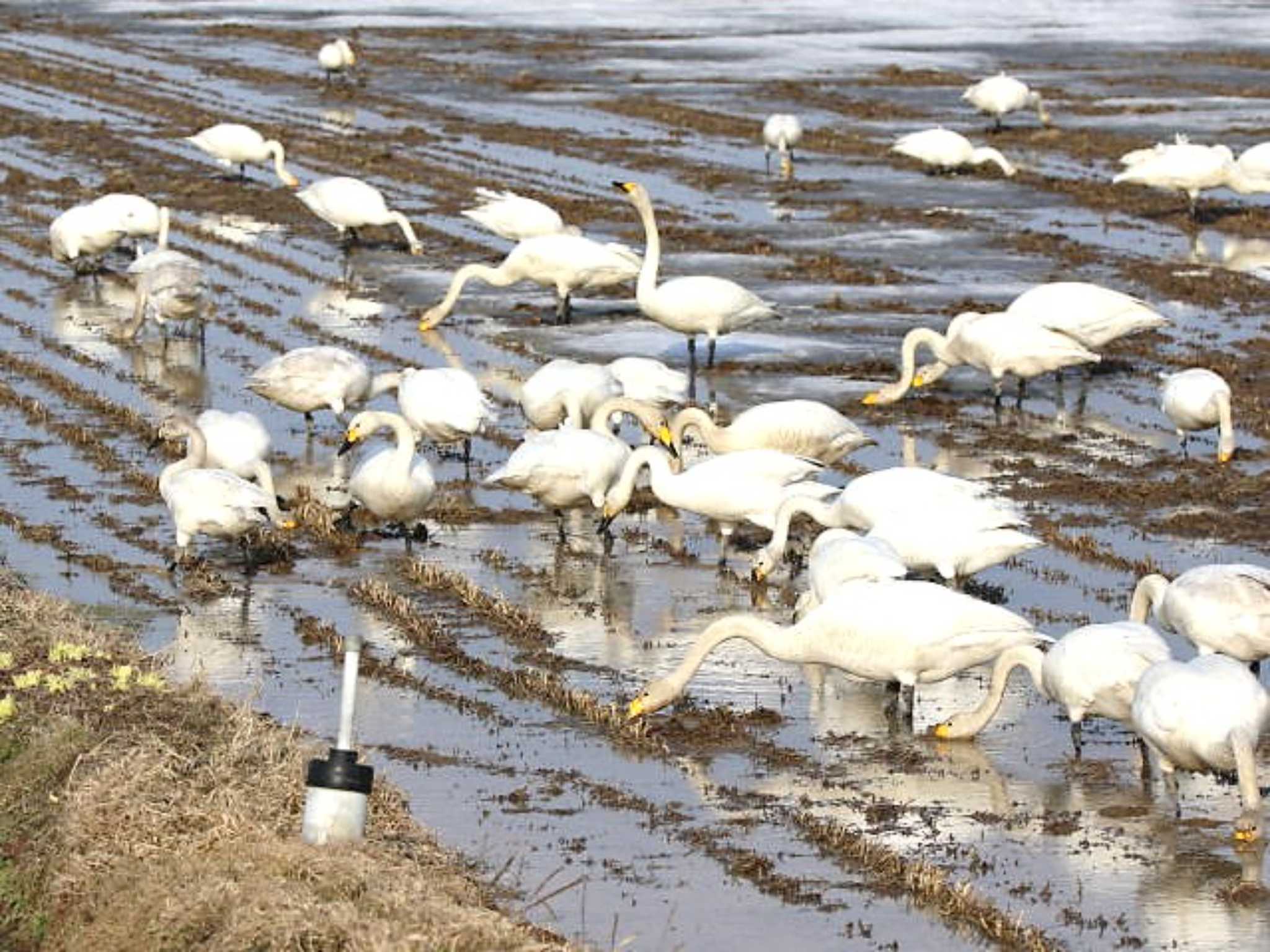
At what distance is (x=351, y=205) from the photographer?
28.3 meters

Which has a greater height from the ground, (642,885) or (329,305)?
(642,885)

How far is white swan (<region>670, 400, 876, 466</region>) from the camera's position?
17406 millimetres

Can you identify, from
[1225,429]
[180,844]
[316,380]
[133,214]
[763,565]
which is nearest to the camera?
[180,844]

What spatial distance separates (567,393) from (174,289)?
561 centimetres

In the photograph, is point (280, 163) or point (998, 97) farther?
point (998, 97)

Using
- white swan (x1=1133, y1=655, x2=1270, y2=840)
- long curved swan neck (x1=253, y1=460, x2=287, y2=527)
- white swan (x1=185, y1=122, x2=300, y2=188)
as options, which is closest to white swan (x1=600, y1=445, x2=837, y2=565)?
long curved swan neck (x1=253, y1=460, x2=287, y2=527)

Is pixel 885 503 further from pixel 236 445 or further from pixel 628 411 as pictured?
pixel 236 445

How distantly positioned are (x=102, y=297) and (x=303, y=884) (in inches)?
709

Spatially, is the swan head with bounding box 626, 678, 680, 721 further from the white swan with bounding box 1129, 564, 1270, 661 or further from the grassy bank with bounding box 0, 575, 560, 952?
the white swan with bounding box 1129, 564, 1270, 661

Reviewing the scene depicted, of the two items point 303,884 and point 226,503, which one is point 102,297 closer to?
point 226,503

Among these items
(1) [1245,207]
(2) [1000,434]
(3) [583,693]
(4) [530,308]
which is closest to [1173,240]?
(1) [1245,207]

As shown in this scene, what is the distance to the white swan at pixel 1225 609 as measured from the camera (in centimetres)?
1266

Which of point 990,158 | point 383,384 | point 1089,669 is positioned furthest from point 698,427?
point 990,158

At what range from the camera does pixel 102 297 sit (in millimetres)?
26375
